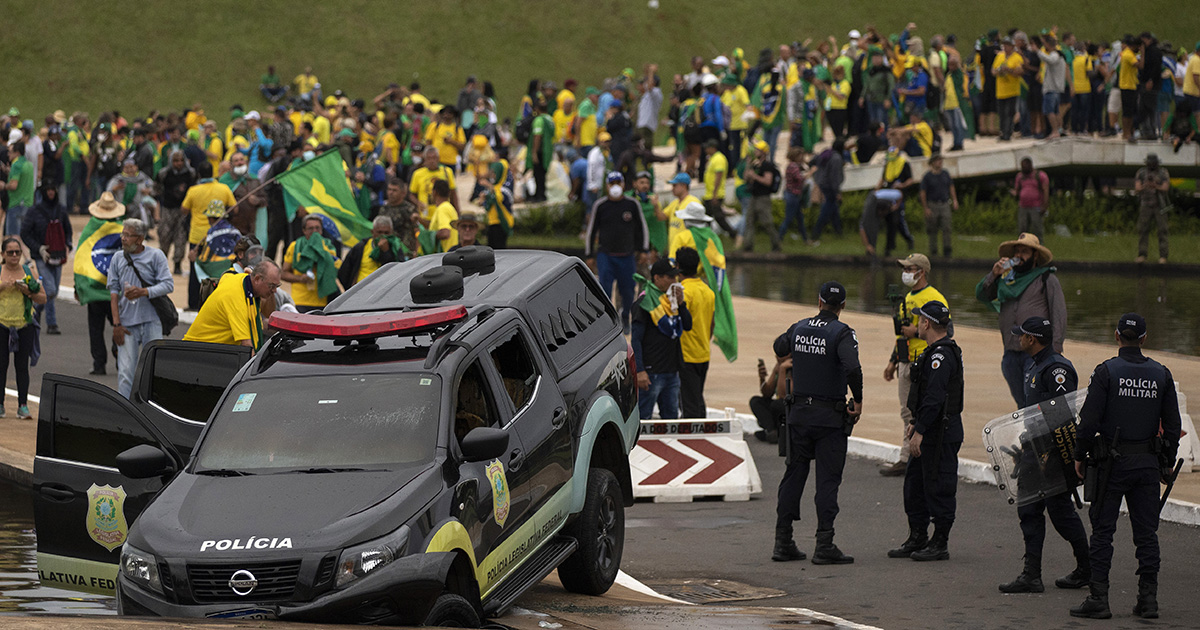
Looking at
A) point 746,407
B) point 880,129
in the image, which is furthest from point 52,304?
point 880,129

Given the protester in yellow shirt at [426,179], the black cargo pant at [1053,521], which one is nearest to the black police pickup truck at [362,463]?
the black cargo pant at [1053,521]

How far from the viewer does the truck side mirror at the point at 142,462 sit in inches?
299

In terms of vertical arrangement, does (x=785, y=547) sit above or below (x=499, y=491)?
below

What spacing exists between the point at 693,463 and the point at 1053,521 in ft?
11.9

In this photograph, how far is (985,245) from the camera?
99.0ft

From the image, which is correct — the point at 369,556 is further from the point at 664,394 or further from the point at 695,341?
the point at 695,341

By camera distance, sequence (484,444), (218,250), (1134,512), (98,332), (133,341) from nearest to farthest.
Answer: (484,444), (1134,512), (133,341), (218,250), (98,332)

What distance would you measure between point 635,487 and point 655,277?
192 centimetres

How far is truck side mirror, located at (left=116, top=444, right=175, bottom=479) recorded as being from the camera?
24.9ft

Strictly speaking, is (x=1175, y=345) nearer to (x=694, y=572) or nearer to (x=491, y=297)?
(x=694, y=572)

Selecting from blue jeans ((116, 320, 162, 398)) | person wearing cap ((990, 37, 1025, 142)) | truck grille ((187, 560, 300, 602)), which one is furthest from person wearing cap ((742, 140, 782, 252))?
truck grille ((187, 560, 300, 602))

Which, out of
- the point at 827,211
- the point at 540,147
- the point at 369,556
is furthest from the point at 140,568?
the point at 540,147

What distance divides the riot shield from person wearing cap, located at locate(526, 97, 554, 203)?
22235 mm

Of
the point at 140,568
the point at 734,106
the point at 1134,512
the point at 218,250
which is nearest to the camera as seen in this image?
the point at 140,568
